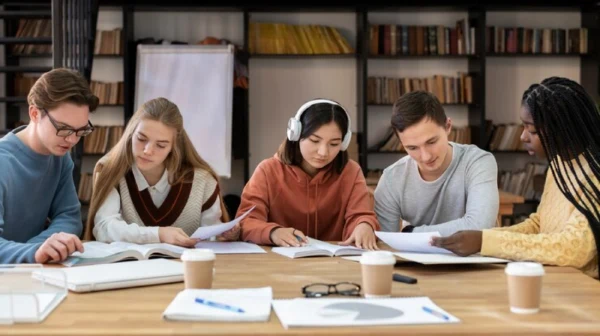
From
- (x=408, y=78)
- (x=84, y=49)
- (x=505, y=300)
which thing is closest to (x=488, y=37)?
(x=408, y=78)

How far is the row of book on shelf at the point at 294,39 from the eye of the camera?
6.54 metres

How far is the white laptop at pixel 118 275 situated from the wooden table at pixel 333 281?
0.03m

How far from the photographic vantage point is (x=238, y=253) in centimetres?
232

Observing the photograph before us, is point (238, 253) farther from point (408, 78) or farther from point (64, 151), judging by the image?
point (408, 78)

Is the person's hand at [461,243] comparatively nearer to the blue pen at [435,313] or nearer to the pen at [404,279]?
the pen at [404,279]

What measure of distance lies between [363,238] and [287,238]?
0.24 m

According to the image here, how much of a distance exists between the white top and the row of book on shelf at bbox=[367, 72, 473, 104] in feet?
13.1

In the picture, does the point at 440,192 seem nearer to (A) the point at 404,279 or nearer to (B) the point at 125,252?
(A) the point at 404,279

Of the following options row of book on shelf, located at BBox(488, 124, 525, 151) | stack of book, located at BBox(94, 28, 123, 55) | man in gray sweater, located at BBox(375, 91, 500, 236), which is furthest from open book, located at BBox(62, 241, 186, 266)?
row of book on shelf, located at BBox(488, 124, 525, 151)

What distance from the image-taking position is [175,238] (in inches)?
93.9

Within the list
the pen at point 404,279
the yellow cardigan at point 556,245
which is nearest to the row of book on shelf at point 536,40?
the yellow cardigan at point 556,245

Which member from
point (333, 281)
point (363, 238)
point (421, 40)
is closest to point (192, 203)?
point (363, 238)

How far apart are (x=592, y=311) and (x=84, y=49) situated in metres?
3.90

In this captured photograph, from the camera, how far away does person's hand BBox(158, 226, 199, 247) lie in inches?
93.6
